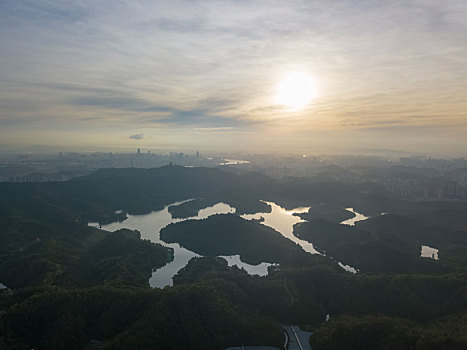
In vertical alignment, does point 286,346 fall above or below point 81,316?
below

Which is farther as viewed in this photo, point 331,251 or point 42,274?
point 331,251

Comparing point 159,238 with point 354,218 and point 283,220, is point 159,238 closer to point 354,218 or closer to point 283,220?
point 283,220

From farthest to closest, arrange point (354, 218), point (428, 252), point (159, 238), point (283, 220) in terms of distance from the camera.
A: point (354, 218)
point (283, 220)
point (159, 238)
point (428, 252)

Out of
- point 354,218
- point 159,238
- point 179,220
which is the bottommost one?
point 159,238

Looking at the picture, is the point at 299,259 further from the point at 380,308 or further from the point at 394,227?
the point at 394,227

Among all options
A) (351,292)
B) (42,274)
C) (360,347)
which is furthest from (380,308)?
(42,274)

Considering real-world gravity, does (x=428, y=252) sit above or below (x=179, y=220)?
below

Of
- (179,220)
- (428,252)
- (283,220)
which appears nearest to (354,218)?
(283,220)

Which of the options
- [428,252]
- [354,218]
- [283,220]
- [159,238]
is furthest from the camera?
[354,218]

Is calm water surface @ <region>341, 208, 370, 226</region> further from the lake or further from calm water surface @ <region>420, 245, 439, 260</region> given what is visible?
calm water surface @ <region>420, 245, 439, 260</region>

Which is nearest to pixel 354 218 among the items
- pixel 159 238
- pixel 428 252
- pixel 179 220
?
pixel 428 252

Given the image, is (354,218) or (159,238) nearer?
(159,238)
